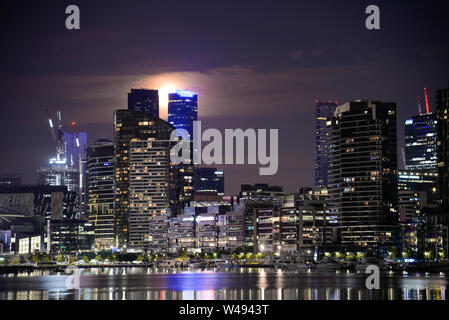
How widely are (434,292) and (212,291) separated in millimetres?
30199
